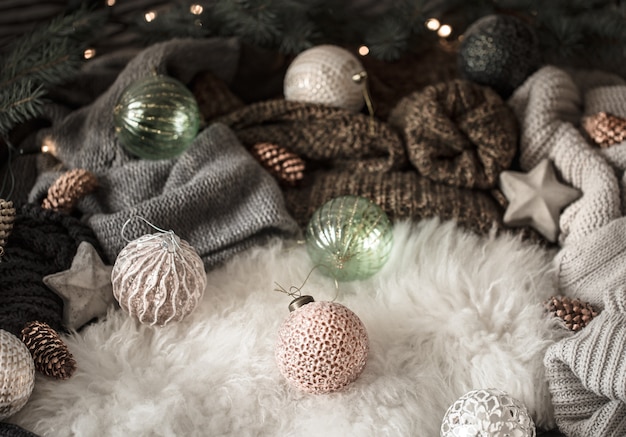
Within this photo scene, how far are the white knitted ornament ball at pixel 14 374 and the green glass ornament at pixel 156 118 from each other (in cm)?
37

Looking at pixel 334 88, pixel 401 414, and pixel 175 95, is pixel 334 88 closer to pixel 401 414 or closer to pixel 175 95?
pixel 175 95

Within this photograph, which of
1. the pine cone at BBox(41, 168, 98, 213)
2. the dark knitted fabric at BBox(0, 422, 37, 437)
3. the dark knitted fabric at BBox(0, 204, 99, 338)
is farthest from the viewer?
the pine cone at BBox(41, 168, 98, 213)

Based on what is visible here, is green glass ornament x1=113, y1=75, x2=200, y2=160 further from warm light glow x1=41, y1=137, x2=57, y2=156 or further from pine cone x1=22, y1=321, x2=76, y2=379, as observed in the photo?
pine cone x1=22, y1=321, x2=76, y2=379

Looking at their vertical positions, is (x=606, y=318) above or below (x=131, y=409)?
above

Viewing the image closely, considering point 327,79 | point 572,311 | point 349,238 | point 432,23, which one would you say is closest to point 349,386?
point 349,238

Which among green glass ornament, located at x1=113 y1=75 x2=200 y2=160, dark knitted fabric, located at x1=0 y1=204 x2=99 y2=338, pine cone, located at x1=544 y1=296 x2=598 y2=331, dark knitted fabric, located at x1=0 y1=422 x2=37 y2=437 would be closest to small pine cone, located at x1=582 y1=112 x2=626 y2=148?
pine cone, located at x1=544 y1=296 x2=598 y2=331

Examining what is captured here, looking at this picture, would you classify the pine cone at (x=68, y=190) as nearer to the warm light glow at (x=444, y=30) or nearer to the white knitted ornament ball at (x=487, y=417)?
the white knitted ornament ball at (x=487, y=417)

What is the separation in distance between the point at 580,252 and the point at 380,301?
0.29 meters

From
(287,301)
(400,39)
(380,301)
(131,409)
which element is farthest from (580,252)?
(131,409)

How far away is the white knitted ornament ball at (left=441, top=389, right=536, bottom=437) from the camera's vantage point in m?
0.73

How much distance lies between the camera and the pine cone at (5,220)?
34.5 inches

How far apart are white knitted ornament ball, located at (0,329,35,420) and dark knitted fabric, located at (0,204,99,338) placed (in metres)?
0.07

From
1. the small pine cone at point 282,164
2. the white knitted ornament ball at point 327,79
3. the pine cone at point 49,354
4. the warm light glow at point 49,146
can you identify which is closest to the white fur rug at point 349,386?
the pine cone at point 49,354

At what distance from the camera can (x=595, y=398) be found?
812mm
